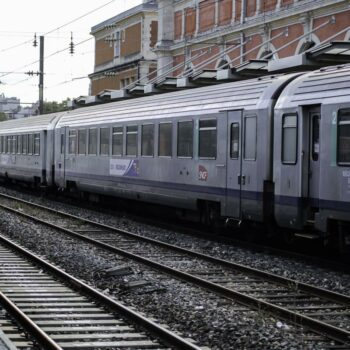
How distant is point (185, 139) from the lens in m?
16.4

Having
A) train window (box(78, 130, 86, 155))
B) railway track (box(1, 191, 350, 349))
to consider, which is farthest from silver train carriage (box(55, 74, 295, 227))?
railway track (box(1, 191, 350, 349))

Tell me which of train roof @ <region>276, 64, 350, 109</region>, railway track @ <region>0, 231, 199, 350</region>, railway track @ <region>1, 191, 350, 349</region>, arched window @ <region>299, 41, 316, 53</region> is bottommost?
railway track @ <region>0, 231, 199, 350</region>

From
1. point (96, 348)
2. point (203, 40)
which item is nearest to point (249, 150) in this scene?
point (96, 348)

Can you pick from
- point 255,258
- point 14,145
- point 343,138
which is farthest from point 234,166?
point 14,145

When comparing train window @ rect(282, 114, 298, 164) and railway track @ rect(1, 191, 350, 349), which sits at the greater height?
train window @ rect(282, 114, 298, 164)

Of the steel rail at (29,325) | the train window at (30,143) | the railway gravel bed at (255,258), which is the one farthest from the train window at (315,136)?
the train window at (30,143)

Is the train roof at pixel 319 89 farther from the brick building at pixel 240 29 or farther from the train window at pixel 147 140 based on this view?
the brick building at pixel 240 29

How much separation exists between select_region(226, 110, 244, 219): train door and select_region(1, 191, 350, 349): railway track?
139 centimetres

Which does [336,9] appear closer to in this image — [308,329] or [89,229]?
[89,229]

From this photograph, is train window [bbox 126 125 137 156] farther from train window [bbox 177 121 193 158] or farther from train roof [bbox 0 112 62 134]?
train roof [bbox 0 112 62 134]

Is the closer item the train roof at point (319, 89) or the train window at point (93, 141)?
the train roof at point (319, 89)

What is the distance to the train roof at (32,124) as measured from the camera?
95.1ft

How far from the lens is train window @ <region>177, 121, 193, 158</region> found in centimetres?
1617

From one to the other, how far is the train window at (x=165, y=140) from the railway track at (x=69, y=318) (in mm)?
6252
